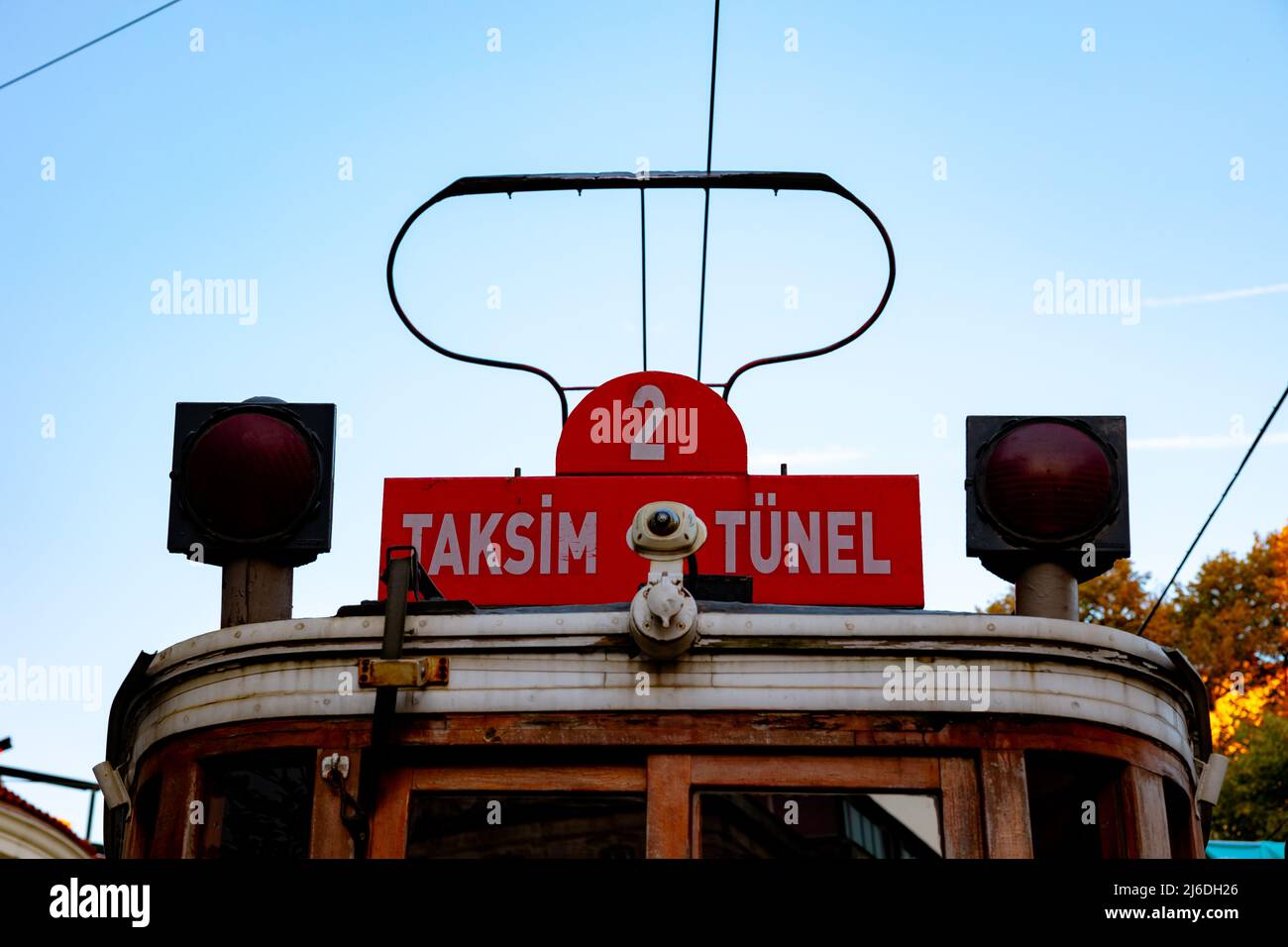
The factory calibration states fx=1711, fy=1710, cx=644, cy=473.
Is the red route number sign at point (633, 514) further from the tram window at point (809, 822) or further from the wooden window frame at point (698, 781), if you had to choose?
the tram window at point (809, 822)

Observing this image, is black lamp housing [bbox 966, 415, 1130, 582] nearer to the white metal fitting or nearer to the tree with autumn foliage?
the white metal fitting

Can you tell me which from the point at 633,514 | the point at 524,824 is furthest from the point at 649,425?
the point at 524,824

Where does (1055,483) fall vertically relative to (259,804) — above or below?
above

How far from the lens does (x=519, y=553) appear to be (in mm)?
7371

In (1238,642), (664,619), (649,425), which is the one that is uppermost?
(1238,642)

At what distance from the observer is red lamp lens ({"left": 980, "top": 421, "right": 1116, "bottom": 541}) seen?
641 centimetres

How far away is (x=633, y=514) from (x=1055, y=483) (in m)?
1.86

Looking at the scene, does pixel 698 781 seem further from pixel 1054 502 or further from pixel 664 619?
pixel 1054 502

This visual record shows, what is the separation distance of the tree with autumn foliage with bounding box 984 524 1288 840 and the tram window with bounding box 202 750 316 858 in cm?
3016

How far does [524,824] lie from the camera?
18.4 feet
